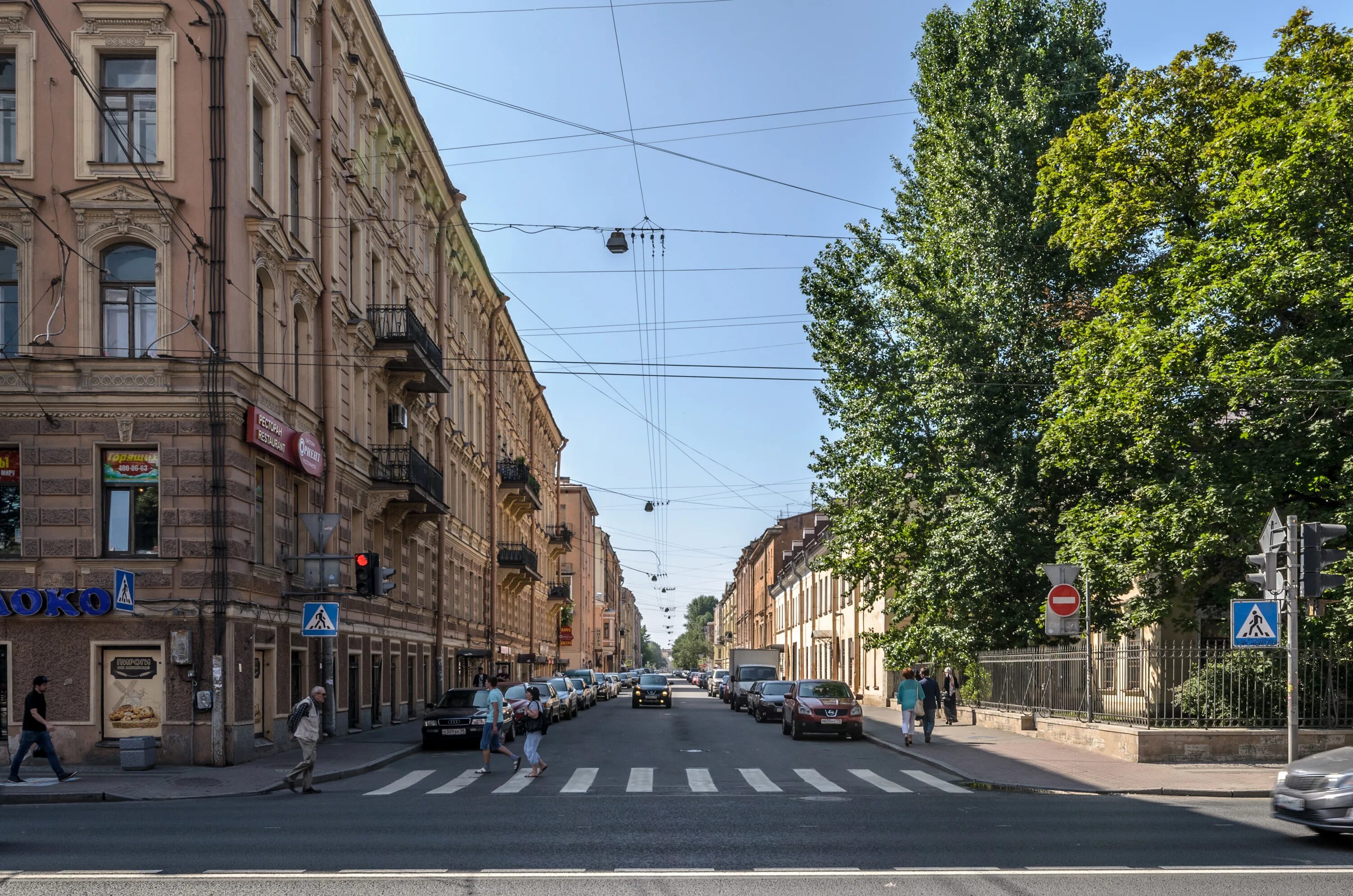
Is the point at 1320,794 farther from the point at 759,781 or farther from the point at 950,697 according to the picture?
the point at 950,697

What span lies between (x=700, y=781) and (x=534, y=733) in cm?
325

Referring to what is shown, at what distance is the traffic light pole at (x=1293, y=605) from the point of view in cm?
1689

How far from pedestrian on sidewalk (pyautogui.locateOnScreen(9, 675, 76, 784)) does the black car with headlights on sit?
3524cm

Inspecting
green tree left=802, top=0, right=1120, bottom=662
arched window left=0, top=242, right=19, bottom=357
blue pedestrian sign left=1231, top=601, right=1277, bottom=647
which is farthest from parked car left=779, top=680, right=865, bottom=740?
arched window left=0, top=242, right=19, bottom=357

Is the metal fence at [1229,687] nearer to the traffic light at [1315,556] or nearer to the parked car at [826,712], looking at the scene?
the traffic light at [1315,556]

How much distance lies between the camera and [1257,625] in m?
17.6

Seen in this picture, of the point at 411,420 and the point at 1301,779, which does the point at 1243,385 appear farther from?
the point at 411,420

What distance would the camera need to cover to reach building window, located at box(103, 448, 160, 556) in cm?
2222

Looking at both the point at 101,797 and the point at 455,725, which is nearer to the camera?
the point at 101,797

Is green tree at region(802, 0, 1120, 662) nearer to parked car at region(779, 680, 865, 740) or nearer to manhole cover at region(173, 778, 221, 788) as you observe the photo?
parked car at region(779, 680, 865, 740)

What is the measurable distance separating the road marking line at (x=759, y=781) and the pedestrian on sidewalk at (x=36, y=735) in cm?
1008

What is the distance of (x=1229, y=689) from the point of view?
21.0 m

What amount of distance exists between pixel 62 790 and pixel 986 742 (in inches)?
688

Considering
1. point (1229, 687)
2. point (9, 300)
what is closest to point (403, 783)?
point (9, 300)
